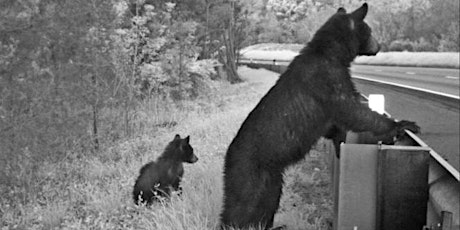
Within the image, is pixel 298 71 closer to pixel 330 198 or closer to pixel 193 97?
pixel 330 198

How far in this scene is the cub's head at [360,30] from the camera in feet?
18.3

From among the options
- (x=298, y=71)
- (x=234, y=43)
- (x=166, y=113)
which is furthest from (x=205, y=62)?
(x=298, y=71)

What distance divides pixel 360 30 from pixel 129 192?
3.88 metres

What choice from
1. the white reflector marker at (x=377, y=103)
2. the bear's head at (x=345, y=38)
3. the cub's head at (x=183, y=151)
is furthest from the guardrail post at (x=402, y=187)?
the cub's head at (x=183, y=151)

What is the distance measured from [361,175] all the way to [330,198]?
212cm

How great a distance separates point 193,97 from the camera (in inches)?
862

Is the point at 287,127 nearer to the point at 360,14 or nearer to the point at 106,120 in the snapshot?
Answer: the point at 360,14

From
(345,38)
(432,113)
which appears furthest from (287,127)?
(432,113)

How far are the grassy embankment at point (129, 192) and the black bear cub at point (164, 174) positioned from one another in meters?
0.17

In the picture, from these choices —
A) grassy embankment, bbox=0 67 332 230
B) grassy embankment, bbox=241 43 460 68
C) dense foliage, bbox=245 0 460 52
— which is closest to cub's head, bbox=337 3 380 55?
grassy embankment, bbox=0 67 332 230

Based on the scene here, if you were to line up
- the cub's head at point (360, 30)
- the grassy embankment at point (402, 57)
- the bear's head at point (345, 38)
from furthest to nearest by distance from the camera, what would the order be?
the grassy embankment at point (402, 57) < the cub's head at point (360, 30) < the bear's head at point (345, 38)

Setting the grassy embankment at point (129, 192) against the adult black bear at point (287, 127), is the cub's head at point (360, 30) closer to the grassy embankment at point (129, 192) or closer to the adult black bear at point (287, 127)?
the adult black bear at point (287, 127)

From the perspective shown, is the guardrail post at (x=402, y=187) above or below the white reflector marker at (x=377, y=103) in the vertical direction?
below

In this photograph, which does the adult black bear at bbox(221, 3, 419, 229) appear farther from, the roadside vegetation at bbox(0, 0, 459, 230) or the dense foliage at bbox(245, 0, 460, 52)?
the dense foliage at bbox(245, 0, 460, 52)
